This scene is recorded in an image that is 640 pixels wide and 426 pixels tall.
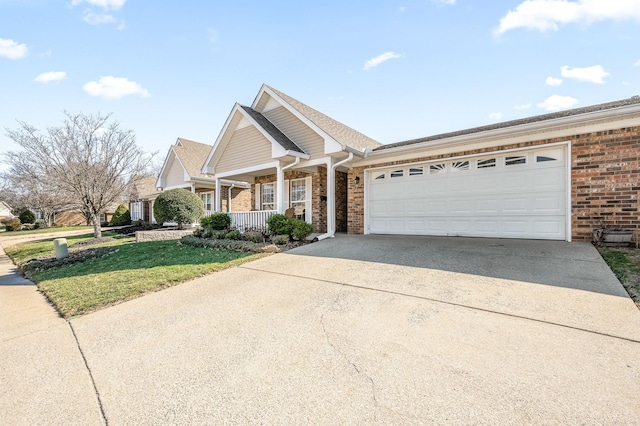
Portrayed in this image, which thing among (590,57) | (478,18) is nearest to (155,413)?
(478,18)

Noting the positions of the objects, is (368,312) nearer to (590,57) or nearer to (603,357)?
(603,357)

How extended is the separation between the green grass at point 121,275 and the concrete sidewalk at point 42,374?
49 cm

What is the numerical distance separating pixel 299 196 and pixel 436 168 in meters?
5.89

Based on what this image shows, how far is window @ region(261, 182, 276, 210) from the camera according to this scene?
1387 centimetres

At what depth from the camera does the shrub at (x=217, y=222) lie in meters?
11.9

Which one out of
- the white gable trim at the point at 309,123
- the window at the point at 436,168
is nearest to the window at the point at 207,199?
the white gable trim at the point at 309,123

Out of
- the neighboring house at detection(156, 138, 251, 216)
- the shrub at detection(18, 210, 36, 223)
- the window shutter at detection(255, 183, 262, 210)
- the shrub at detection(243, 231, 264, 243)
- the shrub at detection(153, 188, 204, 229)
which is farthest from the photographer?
the shrub at detection(18, 210, 36, 223)

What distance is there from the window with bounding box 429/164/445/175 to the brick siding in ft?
8.67

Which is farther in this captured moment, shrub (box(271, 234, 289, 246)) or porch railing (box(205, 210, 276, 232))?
porch railing (box(205, 210, 276, 232))

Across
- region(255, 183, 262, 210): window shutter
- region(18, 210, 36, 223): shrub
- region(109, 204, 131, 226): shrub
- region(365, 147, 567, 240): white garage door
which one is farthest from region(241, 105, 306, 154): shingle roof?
region(18, 210, 36, 223): shrub

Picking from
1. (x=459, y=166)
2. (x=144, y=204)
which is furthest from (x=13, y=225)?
(x=459, y=166)

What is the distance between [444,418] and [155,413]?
209 cm

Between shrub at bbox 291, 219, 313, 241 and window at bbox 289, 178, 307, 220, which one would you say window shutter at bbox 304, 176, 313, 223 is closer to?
window at bbox 289, 178, 307, 220

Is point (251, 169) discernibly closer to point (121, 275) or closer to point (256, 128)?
point (256, 128)
